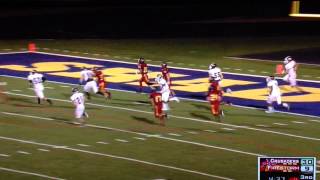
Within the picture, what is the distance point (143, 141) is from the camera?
800 inches

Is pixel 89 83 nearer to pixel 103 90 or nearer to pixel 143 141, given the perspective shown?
pixel 103 90

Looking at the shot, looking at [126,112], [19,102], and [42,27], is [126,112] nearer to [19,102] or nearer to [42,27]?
[19,102]

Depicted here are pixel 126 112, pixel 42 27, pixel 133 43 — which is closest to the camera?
pixel 126 112

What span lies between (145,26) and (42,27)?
22.4 ft

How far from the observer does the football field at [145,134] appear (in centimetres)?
1741

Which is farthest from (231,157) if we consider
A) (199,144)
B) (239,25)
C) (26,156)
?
(239,25)

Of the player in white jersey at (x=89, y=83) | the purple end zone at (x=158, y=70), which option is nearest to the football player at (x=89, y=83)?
the player in white jersey at (x=89, y=83)

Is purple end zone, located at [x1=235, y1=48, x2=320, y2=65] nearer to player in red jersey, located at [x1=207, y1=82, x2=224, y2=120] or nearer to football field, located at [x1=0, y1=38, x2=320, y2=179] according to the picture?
football field, located at [x1=0, y1=38, x2=320, y2=179]

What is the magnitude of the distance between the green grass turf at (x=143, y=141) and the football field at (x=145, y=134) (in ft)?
0.07

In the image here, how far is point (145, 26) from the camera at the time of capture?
175 feet

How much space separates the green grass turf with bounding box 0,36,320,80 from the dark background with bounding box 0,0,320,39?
9.74 ft

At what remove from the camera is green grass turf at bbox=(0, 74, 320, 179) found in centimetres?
1733

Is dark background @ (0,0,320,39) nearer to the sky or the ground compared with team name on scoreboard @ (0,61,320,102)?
nearer to the sky

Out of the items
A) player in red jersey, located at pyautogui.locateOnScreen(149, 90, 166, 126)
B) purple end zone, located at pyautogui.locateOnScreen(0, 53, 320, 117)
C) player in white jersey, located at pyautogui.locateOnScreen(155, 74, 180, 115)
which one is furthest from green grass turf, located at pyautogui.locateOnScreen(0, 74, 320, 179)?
purple end zone, located at pyautogui.locateOnScreen(0, 53, 320, 117)
